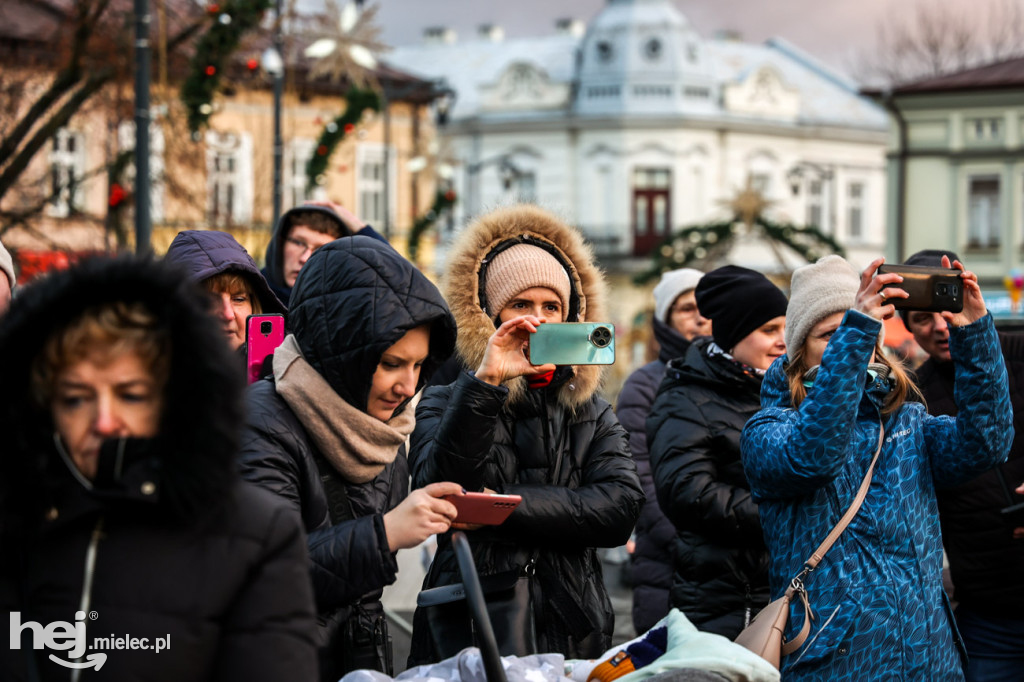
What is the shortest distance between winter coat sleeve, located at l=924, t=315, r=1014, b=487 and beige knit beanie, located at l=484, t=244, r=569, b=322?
3.94ft

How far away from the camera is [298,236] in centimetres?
593

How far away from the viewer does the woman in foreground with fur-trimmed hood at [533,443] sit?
367cm

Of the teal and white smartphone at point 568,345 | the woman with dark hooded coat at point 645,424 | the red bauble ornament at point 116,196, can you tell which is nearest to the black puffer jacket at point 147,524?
the teal and white smartphone at point 568,345

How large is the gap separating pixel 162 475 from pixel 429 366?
1.42m

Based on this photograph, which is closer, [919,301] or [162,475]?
[162,475]

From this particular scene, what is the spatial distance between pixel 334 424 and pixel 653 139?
5135 centimetres

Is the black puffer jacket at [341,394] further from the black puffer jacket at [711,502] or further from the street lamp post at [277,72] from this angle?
the street lamp post at [277,72]

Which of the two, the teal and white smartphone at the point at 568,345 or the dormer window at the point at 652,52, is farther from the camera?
the dormer window at the point at 652,52

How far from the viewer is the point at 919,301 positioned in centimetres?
381

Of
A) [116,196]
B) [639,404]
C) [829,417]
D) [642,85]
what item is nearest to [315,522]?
[829,417]

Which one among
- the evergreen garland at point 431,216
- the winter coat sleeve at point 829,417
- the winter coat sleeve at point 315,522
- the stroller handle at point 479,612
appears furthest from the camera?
the evergreen garland at point 431,216

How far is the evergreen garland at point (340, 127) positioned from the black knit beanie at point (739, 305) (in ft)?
33.4

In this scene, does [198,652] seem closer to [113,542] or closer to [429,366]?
[113,542]

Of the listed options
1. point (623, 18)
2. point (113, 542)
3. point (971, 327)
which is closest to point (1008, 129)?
point (623, 18)
